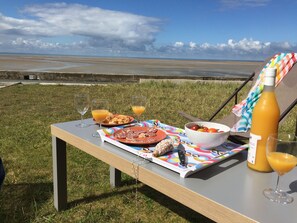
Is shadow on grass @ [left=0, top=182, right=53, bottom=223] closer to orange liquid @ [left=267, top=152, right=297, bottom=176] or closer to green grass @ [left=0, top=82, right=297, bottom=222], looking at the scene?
green grass @ [left=0, top=82, right=297, bottom=222]

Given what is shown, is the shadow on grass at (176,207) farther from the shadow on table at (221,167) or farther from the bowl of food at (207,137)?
the bowl of food at (207,137)

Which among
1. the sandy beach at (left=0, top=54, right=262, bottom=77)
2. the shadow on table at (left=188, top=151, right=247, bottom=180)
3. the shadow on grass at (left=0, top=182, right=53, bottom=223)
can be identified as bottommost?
the shadow on grass at (left=0, top=182, right=53, bottom=223)

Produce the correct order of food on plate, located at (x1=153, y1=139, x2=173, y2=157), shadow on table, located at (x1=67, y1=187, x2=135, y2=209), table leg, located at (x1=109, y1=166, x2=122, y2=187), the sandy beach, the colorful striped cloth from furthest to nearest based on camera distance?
the sandy beach
the colorful striped cloth
table leg, located at (x1=109, y1=166, x2=122, y2=187)
shadow on table, located at (x1=67, y1=187, x2=135, y2=209)
food on plate, located at (x1=153, y1=139, x2=173, y2=157)

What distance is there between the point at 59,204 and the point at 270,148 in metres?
1.88

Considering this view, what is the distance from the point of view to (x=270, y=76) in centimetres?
118

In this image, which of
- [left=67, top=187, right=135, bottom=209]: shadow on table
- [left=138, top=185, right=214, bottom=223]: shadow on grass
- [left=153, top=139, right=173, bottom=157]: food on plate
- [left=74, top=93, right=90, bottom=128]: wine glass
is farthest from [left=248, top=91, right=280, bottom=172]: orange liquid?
[left=67, top=187, right=135, bottom=209]: shadow on table

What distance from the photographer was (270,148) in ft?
3.62

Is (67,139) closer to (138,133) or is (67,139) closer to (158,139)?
(138,133)

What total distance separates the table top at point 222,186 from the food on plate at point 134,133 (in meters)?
0.10

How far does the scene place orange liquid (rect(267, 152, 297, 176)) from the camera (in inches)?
40.8

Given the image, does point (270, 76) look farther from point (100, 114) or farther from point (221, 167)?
point (100, 114)

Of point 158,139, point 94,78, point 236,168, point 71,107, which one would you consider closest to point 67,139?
point 158,139

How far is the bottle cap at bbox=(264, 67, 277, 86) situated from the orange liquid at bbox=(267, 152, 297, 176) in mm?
311

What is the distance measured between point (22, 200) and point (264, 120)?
2.28 meters
